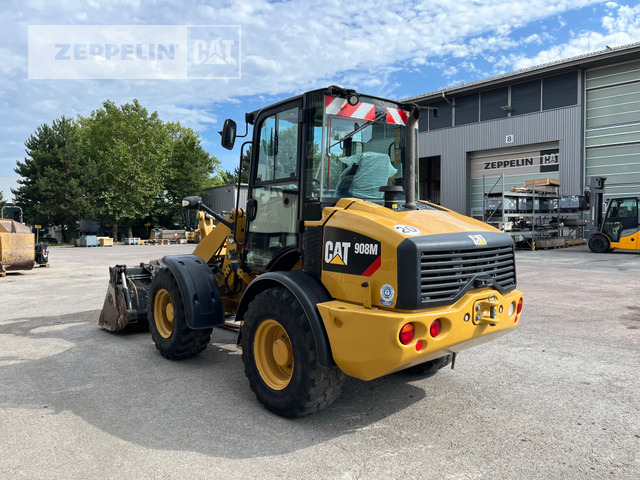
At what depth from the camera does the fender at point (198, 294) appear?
4473 mm

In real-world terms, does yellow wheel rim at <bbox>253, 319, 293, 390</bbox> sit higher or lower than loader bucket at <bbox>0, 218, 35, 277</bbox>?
lower

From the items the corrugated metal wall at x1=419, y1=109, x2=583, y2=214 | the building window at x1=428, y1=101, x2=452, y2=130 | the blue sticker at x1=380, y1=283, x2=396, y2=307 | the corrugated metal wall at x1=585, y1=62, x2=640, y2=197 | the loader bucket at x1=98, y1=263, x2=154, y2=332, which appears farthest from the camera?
the building window at x1=428, y1=101, x2=452, y2=130

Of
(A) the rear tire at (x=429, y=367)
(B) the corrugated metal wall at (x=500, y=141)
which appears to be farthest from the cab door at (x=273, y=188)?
(B) the corrugated metal wall at (x=500, y=141)

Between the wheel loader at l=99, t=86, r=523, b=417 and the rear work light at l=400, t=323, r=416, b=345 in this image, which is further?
the wheel loader at l=99, t=86, r=523, b=417

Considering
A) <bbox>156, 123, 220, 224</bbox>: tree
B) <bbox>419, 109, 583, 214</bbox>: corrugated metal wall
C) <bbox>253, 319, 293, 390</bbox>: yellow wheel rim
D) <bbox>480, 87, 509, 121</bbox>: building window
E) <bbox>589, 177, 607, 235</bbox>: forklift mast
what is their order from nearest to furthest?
1. <bbox>253, 319, 293, 390</bbox>: yellow wheel rim
2. <bbox>589, 177, 607, 235</bbox>: forklift mast
3. <bbox>419, 109, 583, 214</bbox>: corrugated metal wall
4. <bbox>480, 87, 509, 121</bbox>: building window
5. <bbox>156, 123, 220, 224</bbox>: tree

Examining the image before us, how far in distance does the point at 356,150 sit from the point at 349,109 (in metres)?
0.33

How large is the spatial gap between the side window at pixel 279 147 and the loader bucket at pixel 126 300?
2643mm

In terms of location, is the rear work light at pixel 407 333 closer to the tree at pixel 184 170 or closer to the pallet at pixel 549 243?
the pallet at pixel 549 243

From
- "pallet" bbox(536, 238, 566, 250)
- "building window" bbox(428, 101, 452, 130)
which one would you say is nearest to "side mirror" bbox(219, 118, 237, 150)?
"pallet" bbox(536, 238, 566, 250)

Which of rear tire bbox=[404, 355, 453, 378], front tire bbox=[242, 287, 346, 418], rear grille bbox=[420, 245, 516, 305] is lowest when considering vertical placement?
rear tire bbox=[404, 355, 453, 378]

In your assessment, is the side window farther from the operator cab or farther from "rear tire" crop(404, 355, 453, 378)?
"rear tire" crop(404, 355, 453, 378)

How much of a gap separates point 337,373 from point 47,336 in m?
4.64

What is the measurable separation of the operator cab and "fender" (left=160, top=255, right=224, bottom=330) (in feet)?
1.75

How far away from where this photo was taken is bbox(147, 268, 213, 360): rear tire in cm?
472
